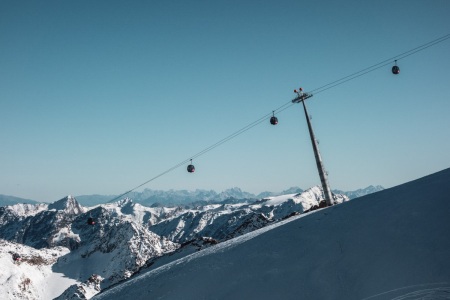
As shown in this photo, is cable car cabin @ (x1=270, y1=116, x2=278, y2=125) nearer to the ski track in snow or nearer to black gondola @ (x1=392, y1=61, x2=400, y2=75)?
black gondola @ (x1=392, y1=61, x2=400, y2=75)

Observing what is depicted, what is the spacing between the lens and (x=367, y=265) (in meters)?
10.2

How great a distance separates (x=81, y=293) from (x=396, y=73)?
97.7 m

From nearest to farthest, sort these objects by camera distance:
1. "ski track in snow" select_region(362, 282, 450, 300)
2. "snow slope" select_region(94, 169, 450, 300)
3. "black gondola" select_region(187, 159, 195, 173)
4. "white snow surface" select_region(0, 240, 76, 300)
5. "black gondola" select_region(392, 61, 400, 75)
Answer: "ski track in snow" select_region(362, 282, 450, 300)
"snow slope" select_region(94, 169, 450, 300)
"black gondola" select_region(392, 61, 400, 75)
"black gondola" select_region(187, 159, 195, 173)
"white snow surface" select_region(0, 240, 76, 300)

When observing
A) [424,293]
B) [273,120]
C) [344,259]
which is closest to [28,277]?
[273,120]

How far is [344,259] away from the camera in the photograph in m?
11.0

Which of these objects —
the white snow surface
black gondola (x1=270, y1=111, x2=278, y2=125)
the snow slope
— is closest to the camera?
the snow slope

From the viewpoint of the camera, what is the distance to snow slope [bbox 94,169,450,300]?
9273 mm

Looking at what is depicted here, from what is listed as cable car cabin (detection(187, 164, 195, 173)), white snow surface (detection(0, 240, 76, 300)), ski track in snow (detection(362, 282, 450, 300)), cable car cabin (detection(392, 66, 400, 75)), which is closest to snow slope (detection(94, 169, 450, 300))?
ski track in snow (detection(362, 282, 450, 300))

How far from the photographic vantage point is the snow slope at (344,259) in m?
9.27

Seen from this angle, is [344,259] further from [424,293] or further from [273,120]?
[273,120]

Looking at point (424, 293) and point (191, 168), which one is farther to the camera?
point (191, 168)

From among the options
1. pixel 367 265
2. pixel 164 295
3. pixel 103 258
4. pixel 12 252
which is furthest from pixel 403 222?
pixel 103 258

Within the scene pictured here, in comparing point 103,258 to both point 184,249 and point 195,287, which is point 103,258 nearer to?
point 184,249

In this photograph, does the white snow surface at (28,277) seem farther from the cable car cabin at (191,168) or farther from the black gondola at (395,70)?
the black gondola at (395,70)
